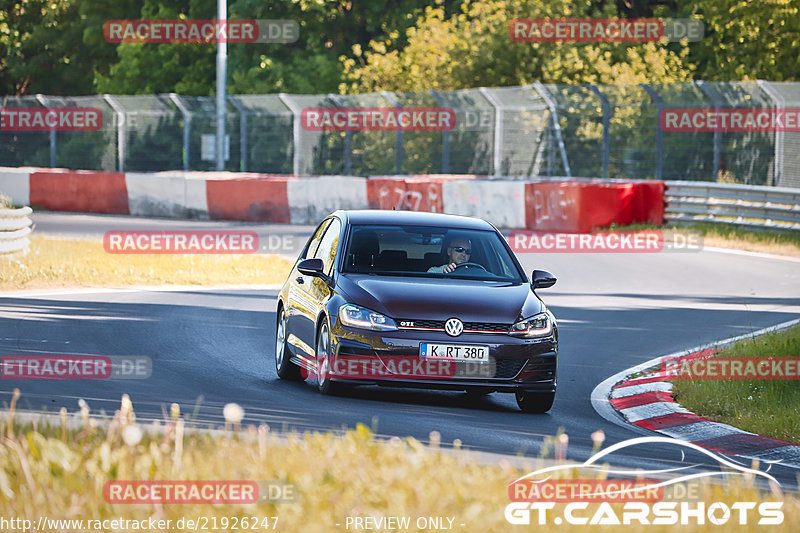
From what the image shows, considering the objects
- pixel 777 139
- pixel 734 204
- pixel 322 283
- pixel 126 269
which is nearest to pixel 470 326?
pixel 322 283

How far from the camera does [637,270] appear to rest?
22.8 meters

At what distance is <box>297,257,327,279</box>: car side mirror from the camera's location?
11.3m

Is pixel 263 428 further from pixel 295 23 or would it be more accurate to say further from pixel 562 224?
pixel 295 23

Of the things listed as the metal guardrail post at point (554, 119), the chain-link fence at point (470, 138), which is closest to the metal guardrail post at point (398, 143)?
the chain-link fence at point (470, 138)

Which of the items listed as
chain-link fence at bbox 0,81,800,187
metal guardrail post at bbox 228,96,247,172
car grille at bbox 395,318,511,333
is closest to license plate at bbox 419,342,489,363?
car grille at bbox 395,318,511,333

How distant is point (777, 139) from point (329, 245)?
1815 centimetres

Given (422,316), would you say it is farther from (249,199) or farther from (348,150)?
(348,150)

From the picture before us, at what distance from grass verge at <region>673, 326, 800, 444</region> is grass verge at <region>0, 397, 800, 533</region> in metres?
4.03

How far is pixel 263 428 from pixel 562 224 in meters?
22.7

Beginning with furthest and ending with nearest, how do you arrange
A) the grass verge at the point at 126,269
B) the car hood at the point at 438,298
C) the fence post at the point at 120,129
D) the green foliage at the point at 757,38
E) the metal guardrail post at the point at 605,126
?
the fence post at the point at 120,129 < the green foliage at the point at 757,38 < the metal guardrail post at the point at 605,126 < the grass verge at the point at 126,269 < the car hood at the point at 438,298

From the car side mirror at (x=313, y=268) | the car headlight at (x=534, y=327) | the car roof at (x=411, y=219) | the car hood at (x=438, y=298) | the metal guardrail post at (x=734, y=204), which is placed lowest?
the metal guardrail post at (x=734, y=204)

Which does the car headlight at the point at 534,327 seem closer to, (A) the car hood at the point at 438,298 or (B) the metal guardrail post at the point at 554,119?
(A) the car hood at the point at 438,298

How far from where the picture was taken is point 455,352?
10359 mm

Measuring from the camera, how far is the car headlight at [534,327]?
34.6 ft
